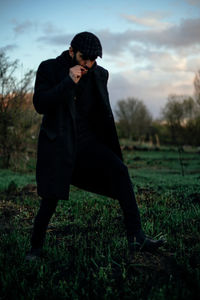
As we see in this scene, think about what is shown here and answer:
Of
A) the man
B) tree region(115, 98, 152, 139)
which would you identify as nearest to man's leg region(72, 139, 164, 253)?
the man

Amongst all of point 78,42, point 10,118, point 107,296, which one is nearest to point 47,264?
point 107,296

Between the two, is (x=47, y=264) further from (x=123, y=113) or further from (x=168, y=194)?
(x=123, y=113)

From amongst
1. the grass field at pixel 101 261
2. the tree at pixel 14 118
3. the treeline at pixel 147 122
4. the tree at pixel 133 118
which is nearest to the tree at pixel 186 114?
the treeline at pixel 147 122

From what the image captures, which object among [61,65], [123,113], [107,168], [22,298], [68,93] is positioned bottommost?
[22,298]

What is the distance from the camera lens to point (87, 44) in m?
2.91

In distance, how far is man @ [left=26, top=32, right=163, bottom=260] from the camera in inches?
112

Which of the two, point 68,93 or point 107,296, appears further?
point 68,93

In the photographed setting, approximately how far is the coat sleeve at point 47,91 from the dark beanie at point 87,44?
1.23 ft

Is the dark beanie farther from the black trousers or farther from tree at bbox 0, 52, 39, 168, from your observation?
tree at bbox 0, 52, 39, 168

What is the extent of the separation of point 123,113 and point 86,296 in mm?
52403

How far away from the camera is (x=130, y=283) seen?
2.42 meters

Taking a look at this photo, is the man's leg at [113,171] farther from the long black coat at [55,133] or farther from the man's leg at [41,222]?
the man's leg at [41,222]

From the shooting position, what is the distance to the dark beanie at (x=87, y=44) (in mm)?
2920

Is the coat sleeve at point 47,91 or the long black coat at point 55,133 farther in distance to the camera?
the long black coat at point 55,133
